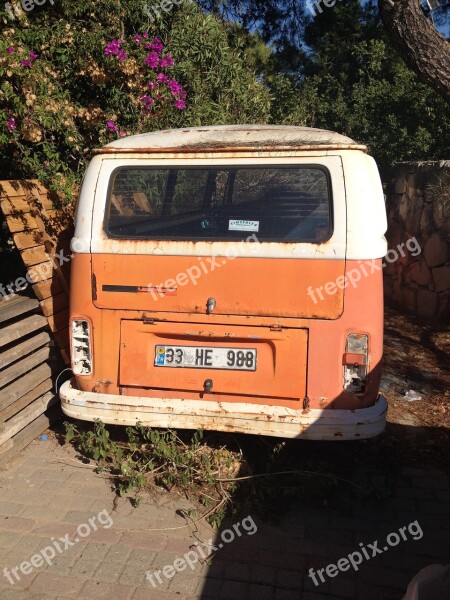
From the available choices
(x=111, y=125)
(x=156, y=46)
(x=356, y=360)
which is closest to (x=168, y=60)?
(x=156, y=46)

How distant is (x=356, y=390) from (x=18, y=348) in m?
2.38

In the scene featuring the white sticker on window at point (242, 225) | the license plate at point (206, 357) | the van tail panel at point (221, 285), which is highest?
the white sticker on window at point (242, 225)

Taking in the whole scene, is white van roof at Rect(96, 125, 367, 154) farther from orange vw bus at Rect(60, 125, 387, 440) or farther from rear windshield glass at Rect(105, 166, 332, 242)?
rear windshield glass at Rect(105, 166, 332, 242)

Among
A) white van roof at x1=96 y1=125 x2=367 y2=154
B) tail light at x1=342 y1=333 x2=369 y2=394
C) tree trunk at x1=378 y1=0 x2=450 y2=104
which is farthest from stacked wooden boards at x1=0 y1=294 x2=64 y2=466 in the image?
tree trunk at x1=378 y1=0 x2=450 y2=104

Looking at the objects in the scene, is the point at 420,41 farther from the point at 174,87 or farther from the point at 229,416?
the point at 229,416

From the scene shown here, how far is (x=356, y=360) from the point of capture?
345cm

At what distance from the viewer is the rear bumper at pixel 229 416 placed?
341 centimetres

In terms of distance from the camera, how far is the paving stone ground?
299 cm

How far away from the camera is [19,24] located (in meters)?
5.24

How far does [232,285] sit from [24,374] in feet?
6.09

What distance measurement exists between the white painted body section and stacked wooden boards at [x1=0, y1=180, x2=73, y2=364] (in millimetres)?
602

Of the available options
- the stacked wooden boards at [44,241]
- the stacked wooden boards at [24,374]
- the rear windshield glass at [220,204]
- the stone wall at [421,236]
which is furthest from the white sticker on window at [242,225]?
the stone wall at [421,236]

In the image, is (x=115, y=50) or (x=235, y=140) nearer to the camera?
(x=235, y=140)

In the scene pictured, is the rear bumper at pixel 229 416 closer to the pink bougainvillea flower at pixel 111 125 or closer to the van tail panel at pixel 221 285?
the van tail panel at pixel 221 285
